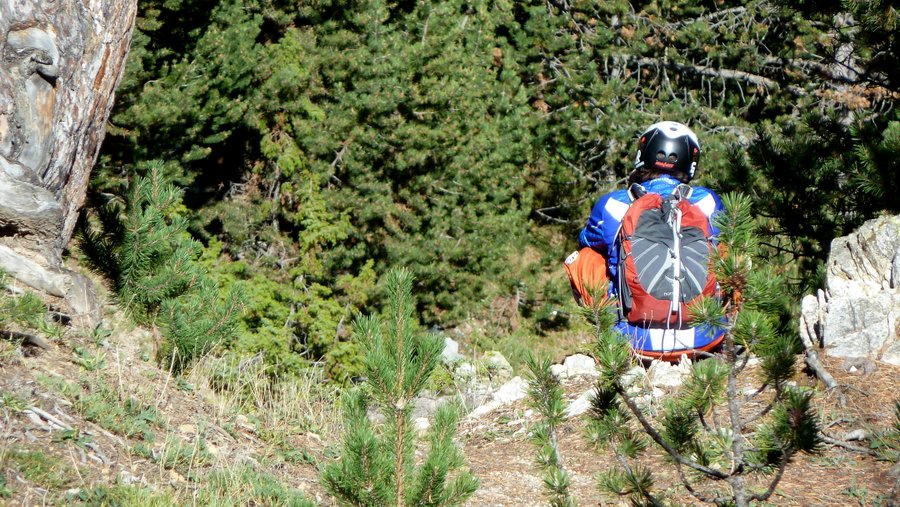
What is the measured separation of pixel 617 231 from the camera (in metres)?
5.27

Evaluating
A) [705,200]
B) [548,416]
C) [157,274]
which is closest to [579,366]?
[705,200]

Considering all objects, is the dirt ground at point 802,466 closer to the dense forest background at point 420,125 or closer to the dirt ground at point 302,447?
the dirt ground at point 302,447

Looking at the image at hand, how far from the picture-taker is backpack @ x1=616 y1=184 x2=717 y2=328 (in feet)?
16.4

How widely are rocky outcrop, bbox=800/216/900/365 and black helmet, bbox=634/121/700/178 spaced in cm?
92

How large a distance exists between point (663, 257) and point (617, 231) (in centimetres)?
35

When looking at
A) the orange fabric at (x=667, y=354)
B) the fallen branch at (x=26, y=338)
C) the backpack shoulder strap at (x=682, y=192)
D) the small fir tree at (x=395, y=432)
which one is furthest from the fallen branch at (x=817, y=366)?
the fallen branch at (x=26, y=338)

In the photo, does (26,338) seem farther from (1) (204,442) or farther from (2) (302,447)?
(2) (302,447)

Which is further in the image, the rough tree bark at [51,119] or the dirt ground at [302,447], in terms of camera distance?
the rough tree bark at [51,119]

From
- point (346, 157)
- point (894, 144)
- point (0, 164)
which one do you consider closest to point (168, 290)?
point (0, 164)

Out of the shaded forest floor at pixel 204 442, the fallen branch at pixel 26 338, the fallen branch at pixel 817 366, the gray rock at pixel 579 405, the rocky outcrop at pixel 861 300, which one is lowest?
the shaded forest floor at pixel 204 442

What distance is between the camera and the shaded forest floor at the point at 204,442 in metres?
3.59

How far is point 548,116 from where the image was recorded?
13.5m

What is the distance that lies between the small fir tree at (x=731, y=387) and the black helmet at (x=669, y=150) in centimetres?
249

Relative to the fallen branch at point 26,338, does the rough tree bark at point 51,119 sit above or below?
above
